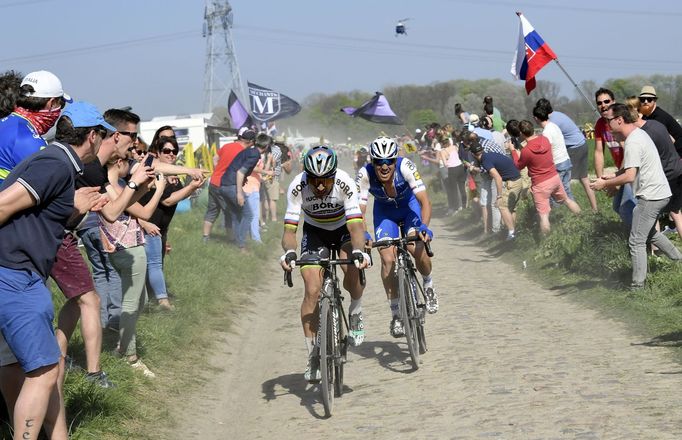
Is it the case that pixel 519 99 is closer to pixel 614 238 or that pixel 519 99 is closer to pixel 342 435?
pixel 614 238

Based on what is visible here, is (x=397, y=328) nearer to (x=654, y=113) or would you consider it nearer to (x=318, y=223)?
(x=318, y=223)

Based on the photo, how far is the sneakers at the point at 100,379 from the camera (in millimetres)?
7645

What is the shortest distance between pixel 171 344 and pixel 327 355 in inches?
114

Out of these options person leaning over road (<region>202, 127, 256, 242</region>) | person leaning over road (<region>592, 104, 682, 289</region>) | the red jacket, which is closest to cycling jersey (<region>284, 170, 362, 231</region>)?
person leaning over road (<region>592, 104, 682, 289</region>)

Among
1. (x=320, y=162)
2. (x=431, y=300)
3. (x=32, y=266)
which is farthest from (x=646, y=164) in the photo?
(x=32, y=266)

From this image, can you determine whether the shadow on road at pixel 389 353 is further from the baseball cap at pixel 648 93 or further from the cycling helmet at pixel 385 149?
the baseball cap at pixel 648 93

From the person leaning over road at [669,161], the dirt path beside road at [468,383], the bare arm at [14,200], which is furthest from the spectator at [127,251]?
the person leaning over road at [669,161]

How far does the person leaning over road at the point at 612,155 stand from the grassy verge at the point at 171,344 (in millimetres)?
5308

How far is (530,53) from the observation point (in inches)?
704

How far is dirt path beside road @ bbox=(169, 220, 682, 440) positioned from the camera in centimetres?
691

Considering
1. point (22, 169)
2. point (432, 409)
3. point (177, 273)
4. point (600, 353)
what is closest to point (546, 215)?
point (177, 273)

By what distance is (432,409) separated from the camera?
7598 millimetres

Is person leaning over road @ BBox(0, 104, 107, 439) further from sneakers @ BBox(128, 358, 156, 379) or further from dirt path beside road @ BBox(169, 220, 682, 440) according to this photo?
sneakers @ BBox(128, 358, 156, 379)

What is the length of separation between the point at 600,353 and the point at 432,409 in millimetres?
2205
